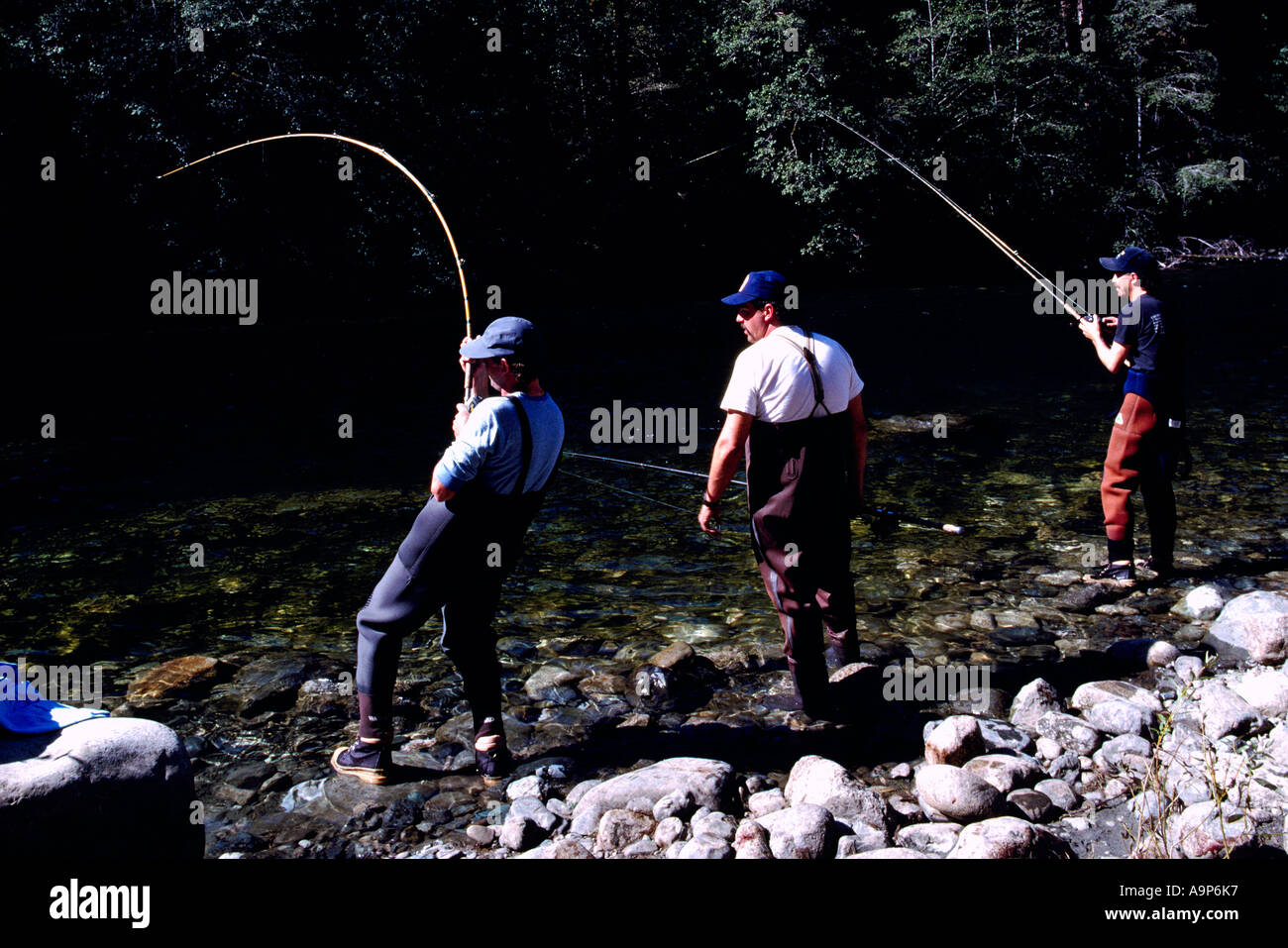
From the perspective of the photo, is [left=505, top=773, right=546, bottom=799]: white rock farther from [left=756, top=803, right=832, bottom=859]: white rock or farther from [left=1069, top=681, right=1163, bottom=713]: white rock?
[left=1069, top=681, right=1163, bottom=713]: white rock

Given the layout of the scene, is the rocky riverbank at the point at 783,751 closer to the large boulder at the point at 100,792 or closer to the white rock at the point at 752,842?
the white rock at the point at 752,842

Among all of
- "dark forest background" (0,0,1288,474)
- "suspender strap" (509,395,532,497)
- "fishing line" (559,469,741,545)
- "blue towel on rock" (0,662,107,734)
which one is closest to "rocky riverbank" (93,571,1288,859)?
"blue towel on rock" (0,662,107,734)

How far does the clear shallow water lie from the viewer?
7.02 m

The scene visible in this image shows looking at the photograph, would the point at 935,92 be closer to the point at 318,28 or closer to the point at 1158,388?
the point at 318,28

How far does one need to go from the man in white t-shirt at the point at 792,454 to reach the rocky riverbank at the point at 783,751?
1.98 ft

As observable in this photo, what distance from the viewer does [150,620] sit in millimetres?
7387

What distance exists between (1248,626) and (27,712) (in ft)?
19.5

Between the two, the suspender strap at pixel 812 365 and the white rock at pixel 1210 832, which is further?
the suspender strap at pixel 812 365

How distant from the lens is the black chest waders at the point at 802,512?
198 inches

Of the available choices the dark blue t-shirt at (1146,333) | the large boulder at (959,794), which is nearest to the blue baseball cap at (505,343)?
the large boulder at (959,794)

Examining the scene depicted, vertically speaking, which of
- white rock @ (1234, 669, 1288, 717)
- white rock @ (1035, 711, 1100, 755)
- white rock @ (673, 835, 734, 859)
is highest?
white rock @ (1234, 669, 1288, 717)

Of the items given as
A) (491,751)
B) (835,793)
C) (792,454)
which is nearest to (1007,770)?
(835,793)

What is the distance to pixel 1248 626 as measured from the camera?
5930 millimetres

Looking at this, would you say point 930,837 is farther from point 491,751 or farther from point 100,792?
point 100,792
